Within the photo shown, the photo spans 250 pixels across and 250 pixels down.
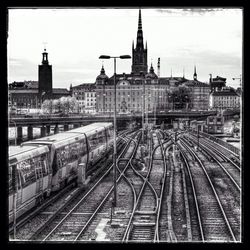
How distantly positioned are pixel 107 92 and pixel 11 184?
7372cm

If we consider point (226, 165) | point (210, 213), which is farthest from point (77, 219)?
point (226, 165)

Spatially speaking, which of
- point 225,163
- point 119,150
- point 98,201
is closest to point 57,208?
point 98,201

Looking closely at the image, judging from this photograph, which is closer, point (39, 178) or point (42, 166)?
point (39, 178)

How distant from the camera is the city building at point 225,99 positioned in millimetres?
89562

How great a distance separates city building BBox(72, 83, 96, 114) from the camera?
7906 cm

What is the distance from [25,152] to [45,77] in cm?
6549

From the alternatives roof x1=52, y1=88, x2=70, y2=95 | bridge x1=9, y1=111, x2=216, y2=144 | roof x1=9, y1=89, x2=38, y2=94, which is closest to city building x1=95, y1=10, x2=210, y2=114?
bridge x1=9, y1=111, x2=216, y2=144

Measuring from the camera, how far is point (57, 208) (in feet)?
37.9

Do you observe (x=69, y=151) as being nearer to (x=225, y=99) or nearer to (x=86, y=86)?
(x=86, y=86)

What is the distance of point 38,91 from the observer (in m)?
83.9

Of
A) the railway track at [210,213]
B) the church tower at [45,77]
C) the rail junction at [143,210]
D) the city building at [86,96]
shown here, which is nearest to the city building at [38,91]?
the church tower at [45,77]

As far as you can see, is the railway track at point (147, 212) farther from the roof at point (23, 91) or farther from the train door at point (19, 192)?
the roof at point (23, 91)

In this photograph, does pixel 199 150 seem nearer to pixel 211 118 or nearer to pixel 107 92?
pixel 211 118

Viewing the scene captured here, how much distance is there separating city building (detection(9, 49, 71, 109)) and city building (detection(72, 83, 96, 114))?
550 cm
